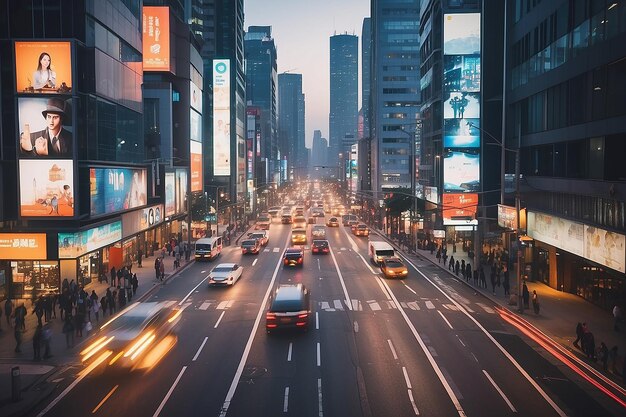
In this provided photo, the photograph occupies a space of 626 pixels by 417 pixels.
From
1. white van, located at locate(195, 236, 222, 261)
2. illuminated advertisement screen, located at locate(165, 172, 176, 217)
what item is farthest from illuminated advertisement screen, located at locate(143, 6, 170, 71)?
white van, located at locate(195, 236, 222, 261)

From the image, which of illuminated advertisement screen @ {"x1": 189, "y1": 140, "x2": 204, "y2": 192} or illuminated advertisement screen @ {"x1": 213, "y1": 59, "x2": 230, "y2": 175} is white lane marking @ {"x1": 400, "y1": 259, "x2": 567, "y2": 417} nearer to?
illuminated advertisement screen @ {"x1": 189, "y1": 140, "x2": 204, "y2": 192}

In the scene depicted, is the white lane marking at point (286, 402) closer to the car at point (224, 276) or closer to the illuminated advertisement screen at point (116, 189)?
the car at point (224, 276)

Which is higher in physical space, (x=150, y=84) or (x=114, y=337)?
(x=150, y=84)

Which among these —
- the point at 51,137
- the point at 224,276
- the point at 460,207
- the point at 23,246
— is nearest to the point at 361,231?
the point at 460,207

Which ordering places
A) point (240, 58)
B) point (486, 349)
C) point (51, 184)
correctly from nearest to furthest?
point (486, 349) < point (51, 184) < point (240, 58)

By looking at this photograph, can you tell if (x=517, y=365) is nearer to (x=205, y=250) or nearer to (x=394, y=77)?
(x=205, y=250)

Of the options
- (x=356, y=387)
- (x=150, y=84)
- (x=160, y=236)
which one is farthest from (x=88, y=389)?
(x=150, y=84)

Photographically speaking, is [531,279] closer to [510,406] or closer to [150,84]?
[510,406]
